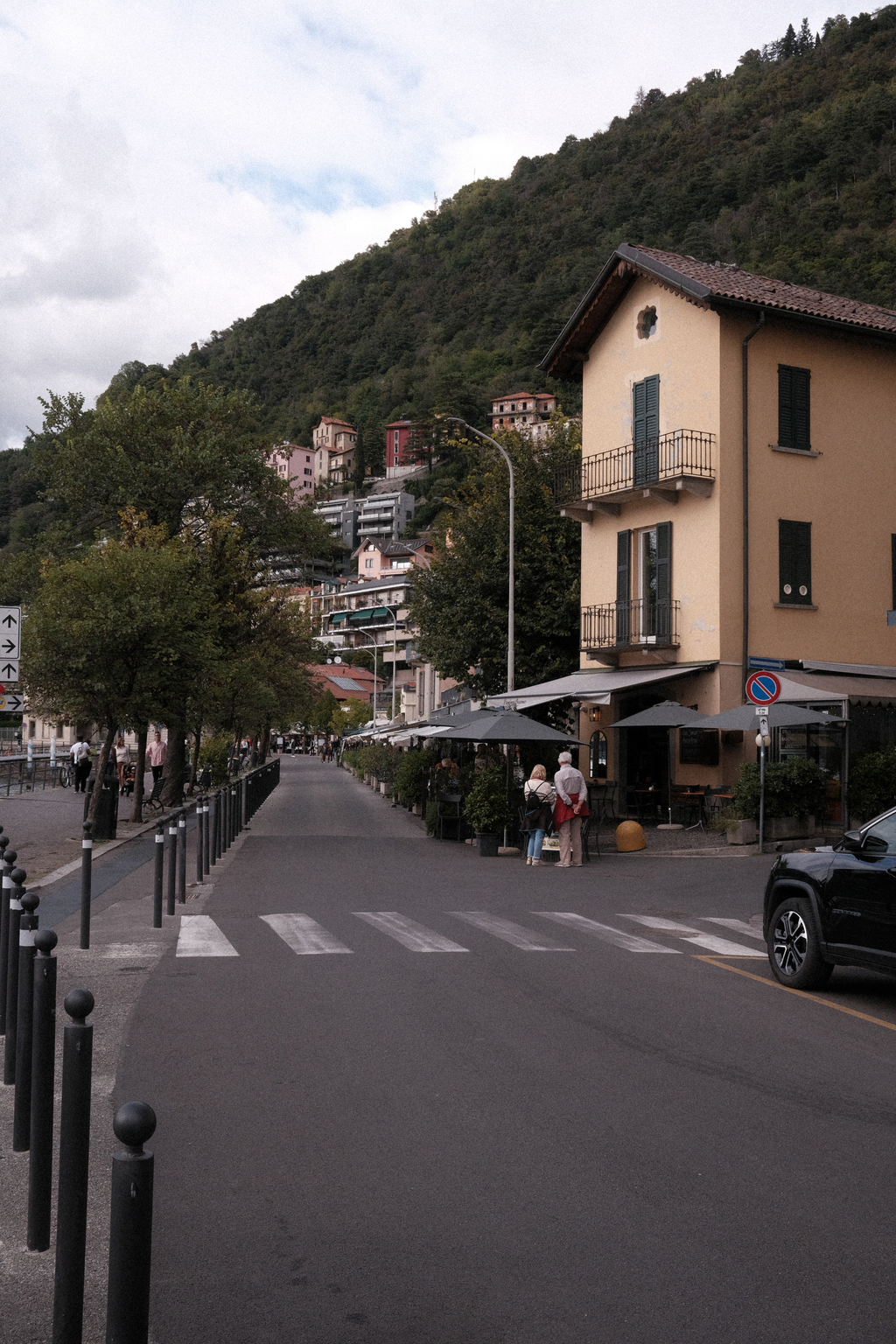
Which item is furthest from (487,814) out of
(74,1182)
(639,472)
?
(74,1182)

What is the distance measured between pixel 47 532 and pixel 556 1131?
1229 inches

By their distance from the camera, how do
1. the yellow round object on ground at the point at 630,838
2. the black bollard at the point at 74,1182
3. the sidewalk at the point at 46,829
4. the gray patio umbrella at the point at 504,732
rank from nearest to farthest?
the black bollard at the point at 74,1182, the sidewalk at the point at 46,829, the gray patio umbrella at the point at 504,732, the yellow round object on ground at the point at 630,838

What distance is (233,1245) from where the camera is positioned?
4.50 m

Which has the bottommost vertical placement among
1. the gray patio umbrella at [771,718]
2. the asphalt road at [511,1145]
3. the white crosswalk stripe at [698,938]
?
the white crosswalk stripe at [698,938]

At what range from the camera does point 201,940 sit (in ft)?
39.0

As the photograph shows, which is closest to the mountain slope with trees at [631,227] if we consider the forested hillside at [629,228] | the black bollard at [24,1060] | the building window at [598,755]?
the forested hillside at [629,228]

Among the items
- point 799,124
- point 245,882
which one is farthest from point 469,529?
point 799,124

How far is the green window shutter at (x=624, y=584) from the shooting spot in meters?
30.3

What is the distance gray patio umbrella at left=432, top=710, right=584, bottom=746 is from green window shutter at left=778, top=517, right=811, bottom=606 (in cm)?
720

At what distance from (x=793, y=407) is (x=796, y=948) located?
2091 centimetres

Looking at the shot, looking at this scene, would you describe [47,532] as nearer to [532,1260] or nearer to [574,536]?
[574,536]

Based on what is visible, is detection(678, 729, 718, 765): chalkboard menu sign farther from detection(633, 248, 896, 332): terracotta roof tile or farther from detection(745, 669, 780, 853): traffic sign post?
detection(633, 248, 896, 332): terracotta roof tile

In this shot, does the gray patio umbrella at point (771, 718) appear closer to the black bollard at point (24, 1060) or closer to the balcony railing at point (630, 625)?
the balcony railing at point (630, 625)

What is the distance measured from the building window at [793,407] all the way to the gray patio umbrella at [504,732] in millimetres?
9361
